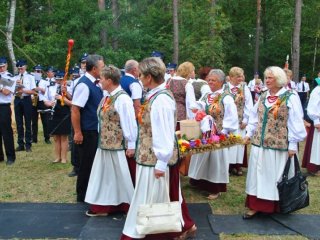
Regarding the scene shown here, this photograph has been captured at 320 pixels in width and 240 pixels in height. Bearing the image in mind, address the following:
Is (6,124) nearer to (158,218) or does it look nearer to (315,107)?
(158,218)

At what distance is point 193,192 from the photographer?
6.74 m

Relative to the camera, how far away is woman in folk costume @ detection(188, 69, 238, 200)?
20.0ft

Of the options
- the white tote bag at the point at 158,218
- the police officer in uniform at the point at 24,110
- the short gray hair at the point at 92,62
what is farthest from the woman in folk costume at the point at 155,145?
the police officer in uniform at the point at 24,110

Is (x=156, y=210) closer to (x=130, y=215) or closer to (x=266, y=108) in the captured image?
(x=130, y=215)

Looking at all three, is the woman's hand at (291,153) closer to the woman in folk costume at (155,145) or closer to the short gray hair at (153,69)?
the woman in folk costume at (155,145)

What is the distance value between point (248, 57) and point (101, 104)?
29.5 meters

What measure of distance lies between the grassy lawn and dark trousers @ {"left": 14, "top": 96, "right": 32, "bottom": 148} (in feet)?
3.96

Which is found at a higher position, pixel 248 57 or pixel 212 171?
pixel 248 57

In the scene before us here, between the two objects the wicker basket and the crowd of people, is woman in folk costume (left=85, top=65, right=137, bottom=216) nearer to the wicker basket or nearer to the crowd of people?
the crowd of people

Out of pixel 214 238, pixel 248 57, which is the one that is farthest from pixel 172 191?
pixel 248 57

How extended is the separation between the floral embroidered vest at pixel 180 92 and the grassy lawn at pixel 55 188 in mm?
1131

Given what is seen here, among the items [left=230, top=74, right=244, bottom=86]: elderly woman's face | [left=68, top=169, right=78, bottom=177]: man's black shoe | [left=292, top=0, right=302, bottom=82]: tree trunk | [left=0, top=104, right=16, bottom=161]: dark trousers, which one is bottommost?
[left=68, top=169, right=78, bottom=177]: man's black shoe

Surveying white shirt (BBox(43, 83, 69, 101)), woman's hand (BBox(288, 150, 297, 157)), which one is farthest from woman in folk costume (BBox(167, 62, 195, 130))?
white shirt (BBox(43, 83, 69, 101))

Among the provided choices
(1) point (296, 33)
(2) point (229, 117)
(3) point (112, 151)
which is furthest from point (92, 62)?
(1) point (296, 33)
